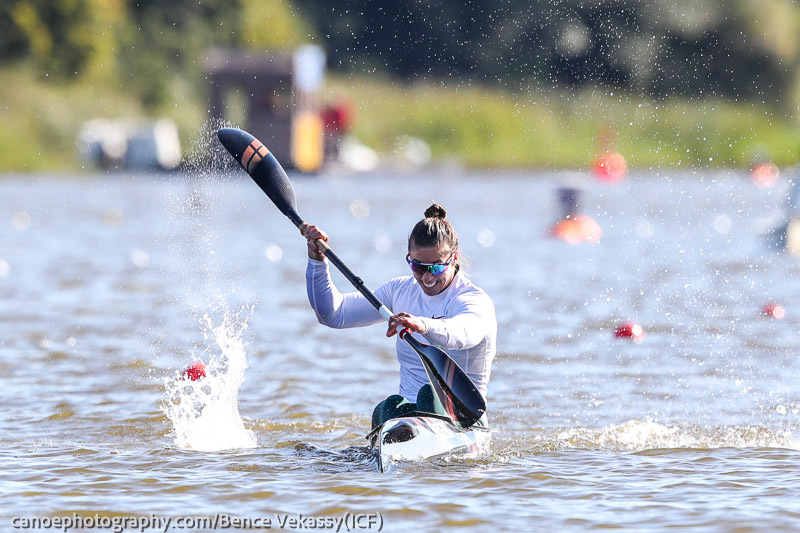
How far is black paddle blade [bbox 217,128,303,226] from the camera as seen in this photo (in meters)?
7.72

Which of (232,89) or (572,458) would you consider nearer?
(572,458)

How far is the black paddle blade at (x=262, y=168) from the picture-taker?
7.72 meters

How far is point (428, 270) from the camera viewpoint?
6508 millimetres

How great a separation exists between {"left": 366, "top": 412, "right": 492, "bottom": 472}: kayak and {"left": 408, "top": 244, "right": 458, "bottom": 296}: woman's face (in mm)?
672

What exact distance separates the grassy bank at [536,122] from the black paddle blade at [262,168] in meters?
34.7

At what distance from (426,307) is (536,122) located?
41.2m

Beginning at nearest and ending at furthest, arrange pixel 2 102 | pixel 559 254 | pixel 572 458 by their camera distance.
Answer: pixel 572 458
pixel 559 254
pixel 2 102

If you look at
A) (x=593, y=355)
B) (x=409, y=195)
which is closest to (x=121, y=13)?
(x=409, y=195)

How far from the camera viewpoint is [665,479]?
265 inches

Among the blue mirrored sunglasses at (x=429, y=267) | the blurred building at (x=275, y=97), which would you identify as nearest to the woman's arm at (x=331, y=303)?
the blue mirrored sunglasses at (x=429, y=267)

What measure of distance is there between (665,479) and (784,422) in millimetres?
1874

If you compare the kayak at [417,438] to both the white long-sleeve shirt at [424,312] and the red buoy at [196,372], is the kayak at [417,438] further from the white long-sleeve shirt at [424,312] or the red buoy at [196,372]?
the red buoy at [196,372]

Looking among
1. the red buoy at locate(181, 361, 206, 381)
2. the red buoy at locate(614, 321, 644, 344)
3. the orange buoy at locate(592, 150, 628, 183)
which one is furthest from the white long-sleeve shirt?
the orange buoy at locate(592, 150, 628, 183)

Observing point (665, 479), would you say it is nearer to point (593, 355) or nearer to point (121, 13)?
point (593, 355)
